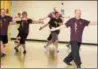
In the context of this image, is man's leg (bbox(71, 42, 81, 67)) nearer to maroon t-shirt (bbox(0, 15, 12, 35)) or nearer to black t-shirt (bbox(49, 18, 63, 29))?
maroon t-shirt (bbox(0, 15, 12, 35))

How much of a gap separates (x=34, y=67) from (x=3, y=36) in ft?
6.78

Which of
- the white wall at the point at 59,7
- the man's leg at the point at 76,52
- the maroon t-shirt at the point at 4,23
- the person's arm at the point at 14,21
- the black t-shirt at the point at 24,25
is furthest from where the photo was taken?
the white wall at the point at 59,7

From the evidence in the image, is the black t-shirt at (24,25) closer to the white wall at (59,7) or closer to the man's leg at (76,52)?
the man's leg at (76,52)

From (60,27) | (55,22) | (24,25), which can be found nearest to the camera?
(60,27)

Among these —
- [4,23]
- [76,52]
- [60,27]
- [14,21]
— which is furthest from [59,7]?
[76,52]

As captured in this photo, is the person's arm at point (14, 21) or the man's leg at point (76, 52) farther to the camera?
the person's arm at point (14, 21)

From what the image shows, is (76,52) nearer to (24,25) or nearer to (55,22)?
(55,22)

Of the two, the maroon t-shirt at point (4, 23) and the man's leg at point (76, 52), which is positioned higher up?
the maroon t-shirt at point (4, 23)

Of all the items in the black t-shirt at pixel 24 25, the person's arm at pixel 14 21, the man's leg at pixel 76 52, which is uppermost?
the person's arm at pixel 14 21

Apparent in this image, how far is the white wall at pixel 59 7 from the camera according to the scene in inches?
565

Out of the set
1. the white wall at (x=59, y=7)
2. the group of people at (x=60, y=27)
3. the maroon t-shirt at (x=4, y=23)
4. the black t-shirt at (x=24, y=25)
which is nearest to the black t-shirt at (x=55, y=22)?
the group of people at (x=60, y=27)

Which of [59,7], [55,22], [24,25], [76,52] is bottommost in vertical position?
[76,52]

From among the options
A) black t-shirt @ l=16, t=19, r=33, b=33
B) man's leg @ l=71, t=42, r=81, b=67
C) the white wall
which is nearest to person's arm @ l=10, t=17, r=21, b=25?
black t-shirt @ l=16, t=19, r=33, b=33

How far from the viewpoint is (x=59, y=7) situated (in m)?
14.8
